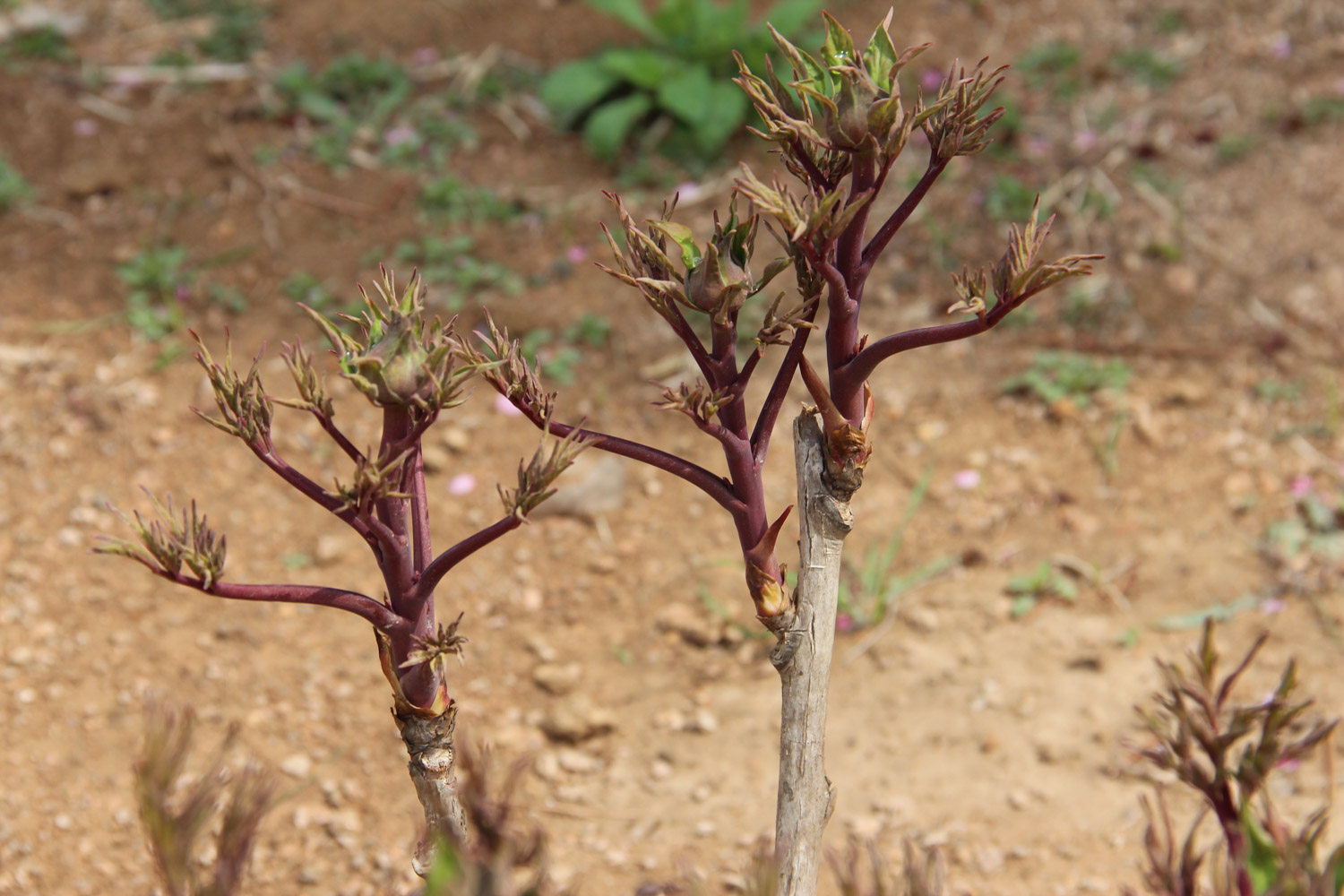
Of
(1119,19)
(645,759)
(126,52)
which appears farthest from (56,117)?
(1119,19)

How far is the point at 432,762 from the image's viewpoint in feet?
3.97

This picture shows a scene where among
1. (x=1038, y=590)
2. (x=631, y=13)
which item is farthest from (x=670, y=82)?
(x=1038, y=590)

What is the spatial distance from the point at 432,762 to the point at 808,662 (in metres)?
0.42

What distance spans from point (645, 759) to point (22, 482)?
202 centimetres

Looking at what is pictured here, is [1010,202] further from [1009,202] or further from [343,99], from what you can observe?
[343,99]

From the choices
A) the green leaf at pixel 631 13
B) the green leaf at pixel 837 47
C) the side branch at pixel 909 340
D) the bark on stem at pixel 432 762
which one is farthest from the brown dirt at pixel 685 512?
the green leaf at pixel 837 47

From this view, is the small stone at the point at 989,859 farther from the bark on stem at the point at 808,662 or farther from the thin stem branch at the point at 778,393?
the thin stem branch at the point at 778,393

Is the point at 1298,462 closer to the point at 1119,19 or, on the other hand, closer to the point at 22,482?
the point at 1119,19

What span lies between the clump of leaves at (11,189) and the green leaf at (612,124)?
82.3 inches

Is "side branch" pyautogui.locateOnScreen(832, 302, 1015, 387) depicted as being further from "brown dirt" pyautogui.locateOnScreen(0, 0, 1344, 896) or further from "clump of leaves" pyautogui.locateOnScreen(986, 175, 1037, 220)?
"clump of leaves" pyautogui.locateOnScreen(986, 175, 1037, 220)

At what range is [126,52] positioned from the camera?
4.91m

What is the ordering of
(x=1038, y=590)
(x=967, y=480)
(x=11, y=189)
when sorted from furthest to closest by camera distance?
1. (x=11, y=189)
2. (x=967, y=480)
3. (x=1038, y=590)

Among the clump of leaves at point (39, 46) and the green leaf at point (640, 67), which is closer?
the green leaf at point (640, 67)

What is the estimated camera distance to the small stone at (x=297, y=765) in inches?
99.7
